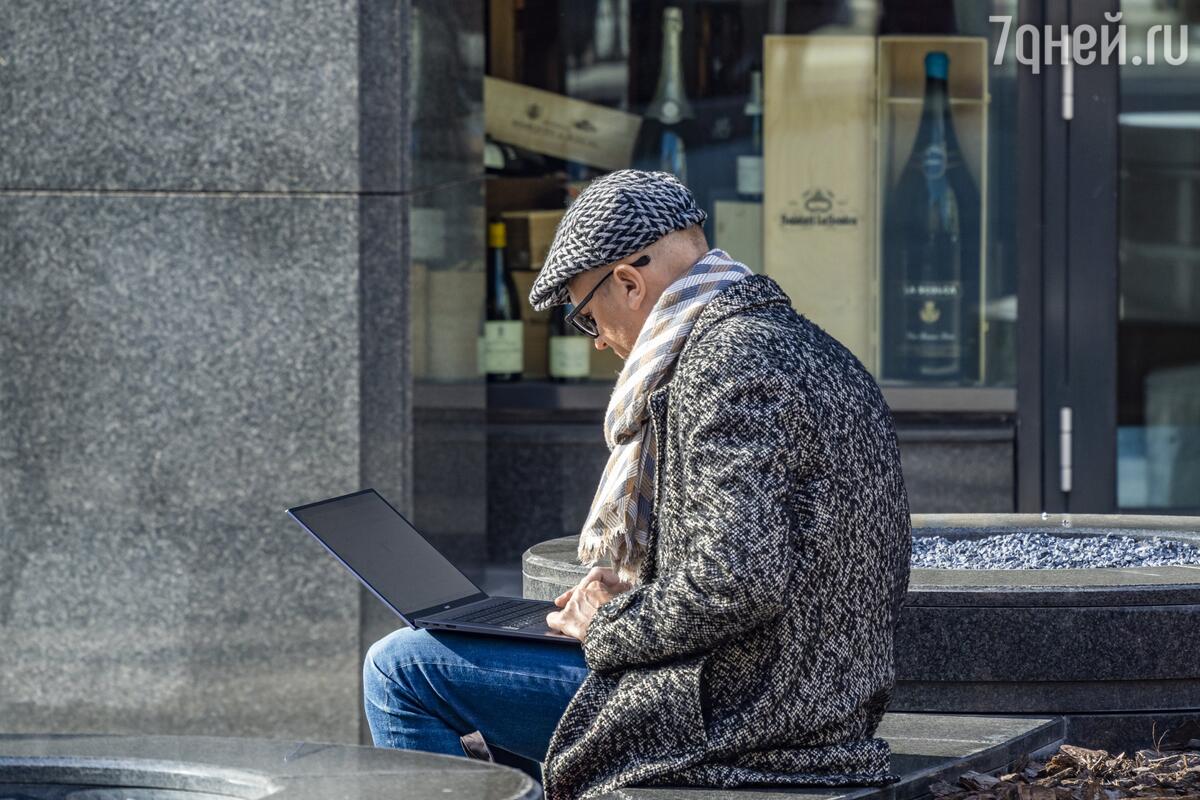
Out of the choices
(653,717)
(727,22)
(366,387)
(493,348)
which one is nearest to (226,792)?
(653,717)

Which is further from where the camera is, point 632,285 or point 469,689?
point 469,689

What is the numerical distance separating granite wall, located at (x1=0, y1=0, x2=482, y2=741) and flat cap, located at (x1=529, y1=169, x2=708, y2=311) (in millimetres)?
2783

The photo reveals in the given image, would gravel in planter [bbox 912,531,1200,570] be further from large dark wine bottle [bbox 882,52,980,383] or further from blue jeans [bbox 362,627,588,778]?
large dark wine bottle [bbox 882,52,980,383]

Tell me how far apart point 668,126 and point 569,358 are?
0.97m

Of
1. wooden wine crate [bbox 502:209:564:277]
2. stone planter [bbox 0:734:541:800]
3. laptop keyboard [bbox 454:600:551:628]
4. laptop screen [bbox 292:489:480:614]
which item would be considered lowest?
stone planter [bbox 0:734:541:800]

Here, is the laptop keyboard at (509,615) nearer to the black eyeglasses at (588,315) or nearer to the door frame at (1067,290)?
the black eyeglasses at (588,315)

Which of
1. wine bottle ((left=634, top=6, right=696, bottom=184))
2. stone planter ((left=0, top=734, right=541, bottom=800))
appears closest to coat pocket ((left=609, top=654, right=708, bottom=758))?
stone planter ((left=0, top=734, right=541, bottom=800))

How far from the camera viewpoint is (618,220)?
2.89 meters

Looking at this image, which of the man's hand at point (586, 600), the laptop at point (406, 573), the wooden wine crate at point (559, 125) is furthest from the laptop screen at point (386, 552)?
the wooden wine crate at point (559, 125)

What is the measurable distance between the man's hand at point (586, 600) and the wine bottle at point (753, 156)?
418cm

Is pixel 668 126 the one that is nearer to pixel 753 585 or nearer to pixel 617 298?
pixel 617 298

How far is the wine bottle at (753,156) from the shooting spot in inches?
278

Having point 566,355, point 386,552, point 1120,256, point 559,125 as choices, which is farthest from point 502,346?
point 386,552

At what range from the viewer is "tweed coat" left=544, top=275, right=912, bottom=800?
265cm
